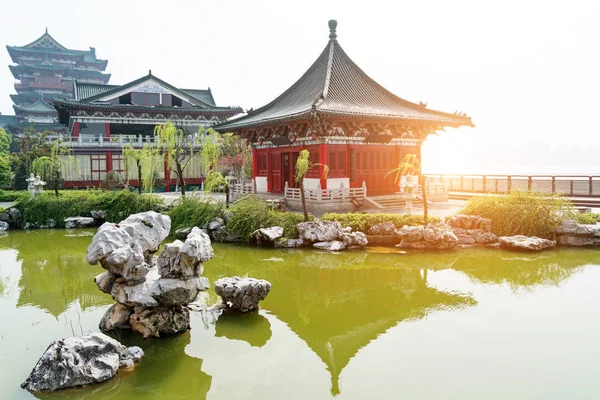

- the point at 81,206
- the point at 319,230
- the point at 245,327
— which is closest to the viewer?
the point at 245,327

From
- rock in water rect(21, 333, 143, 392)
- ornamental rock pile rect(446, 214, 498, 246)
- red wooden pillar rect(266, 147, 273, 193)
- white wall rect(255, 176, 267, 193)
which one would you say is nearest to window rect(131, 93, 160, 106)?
white wall rect(255, 176, 267, 193)

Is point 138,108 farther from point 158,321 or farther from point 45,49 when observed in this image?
point 45,49

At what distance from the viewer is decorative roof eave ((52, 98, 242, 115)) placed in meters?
30.9

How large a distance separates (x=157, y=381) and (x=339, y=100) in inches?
618

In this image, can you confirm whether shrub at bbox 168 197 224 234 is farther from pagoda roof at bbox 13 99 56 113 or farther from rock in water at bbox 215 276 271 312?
pagoda roof at bbox 13 99 56 113

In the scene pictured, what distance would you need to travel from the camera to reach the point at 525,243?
14.0 m

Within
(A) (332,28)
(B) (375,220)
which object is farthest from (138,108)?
(B) (375,220)

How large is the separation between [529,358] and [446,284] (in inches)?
157

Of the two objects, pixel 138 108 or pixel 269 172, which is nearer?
pixel 269 172

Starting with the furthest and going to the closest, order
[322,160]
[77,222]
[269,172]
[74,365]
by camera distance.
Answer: [269,172] < [77,222] < [322,160] < [74,365]

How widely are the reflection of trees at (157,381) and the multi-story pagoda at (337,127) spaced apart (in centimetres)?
1187

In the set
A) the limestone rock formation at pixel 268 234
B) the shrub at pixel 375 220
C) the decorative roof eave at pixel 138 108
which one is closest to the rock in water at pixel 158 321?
the limestone rock formation at pixel 268 234

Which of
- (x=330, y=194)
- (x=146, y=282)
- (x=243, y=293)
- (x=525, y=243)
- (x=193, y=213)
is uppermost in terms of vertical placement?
(x=330, y=194)

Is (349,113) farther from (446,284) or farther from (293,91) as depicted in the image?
(446,284)
